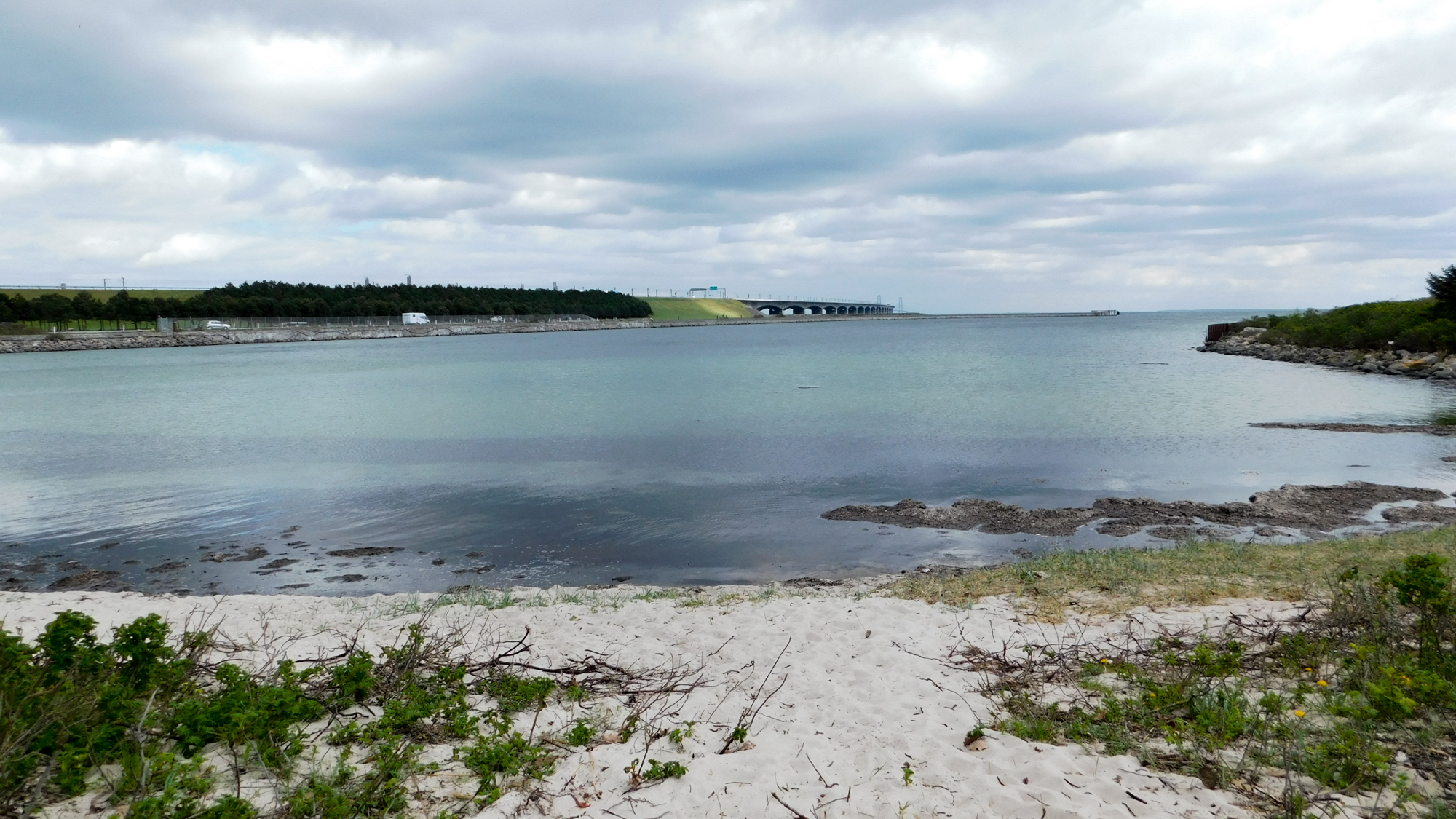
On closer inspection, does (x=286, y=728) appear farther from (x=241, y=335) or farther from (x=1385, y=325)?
(x=241, y=335)

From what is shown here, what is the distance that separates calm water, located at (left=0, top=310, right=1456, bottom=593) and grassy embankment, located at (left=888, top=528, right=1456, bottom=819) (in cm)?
610

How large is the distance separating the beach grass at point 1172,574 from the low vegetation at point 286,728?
194 inches

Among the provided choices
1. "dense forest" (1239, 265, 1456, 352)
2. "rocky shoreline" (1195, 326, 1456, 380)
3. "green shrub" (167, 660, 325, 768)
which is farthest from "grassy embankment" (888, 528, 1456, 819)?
"dense forest" (1239, 265, 1456, 352)

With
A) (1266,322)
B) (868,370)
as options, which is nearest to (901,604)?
(868,370)

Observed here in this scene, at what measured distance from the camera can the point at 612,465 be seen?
24.2m

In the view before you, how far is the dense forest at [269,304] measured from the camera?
11350 centimetres

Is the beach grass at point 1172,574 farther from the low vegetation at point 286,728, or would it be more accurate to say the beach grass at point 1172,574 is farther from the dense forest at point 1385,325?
the dense forest at point 1385,325

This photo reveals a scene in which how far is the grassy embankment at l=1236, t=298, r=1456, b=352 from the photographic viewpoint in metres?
48.5

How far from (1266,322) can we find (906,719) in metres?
101

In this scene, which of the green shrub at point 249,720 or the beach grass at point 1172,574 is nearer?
the green shrub at point 249,720

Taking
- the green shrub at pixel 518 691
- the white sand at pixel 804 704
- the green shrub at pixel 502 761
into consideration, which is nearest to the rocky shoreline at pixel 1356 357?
the white sand at pixel 804 704

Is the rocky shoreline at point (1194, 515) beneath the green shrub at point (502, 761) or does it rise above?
beneath

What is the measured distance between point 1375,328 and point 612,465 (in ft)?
187

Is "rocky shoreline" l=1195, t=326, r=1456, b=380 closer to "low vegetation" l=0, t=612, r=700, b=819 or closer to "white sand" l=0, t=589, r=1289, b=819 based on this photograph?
"white sand" l=0, t=589, r=1289, b=819
